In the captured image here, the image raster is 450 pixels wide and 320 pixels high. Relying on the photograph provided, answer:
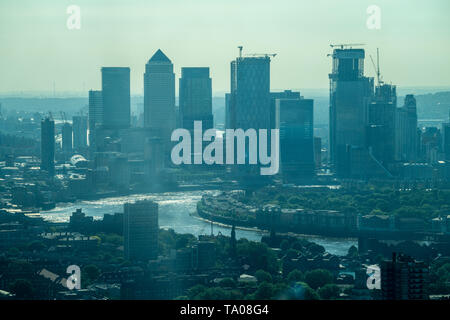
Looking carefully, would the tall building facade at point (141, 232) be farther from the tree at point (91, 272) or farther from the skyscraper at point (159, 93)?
the skyscraper at point (159, 93)

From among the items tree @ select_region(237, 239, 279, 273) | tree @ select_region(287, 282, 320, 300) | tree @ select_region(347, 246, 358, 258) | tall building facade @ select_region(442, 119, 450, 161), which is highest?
tall building facade @ select_region(442, 119, 450, 161)

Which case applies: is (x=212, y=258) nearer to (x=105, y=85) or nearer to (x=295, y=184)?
(x=295, y=184)

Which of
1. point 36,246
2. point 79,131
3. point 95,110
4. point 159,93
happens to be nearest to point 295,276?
point 36,246

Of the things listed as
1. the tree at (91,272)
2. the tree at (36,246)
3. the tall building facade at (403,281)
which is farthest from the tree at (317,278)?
the tree at (36,246)

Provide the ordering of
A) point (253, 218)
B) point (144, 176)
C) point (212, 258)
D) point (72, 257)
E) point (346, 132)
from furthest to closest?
point (346, 132) → point (144, 176) → point (253, 218) → point (72, 257) → point (212, 258)

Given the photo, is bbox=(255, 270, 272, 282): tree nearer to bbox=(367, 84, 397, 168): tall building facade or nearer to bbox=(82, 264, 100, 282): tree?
bbox=(82, 264, 100, 282): tree

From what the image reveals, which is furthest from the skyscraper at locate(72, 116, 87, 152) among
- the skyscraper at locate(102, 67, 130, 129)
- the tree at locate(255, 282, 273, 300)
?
the tree at locate(255, 282, 273, 300)
